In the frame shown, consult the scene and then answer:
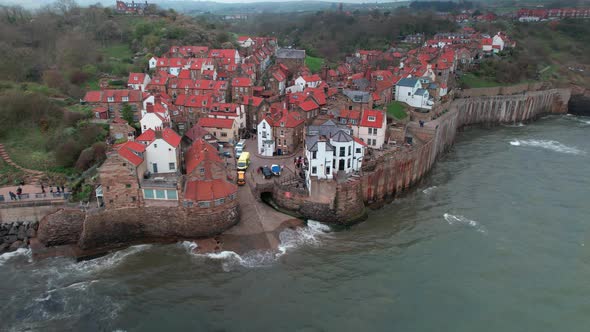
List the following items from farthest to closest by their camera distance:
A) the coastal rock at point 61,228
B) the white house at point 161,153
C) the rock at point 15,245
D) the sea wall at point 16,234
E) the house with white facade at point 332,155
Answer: the house with white facade at point 332,155, the white house at point 161,153, the coastal rock at point 61,228, the sea wall at point 16,234, the rock at point 15,245

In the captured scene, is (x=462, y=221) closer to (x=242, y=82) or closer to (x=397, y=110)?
(x=397, y=110)

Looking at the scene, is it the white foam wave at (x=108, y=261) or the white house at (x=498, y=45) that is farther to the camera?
the white house at (x=498, y=45)

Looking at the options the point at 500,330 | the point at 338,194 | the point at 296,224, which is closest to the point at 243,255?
the point at 296,224

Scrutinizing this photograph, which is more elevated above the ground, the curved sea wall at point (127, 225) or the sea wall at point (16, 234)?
the curved sea wall at point (127, 225)

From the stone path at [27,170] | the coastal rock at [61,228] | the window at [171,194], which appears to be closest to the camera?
the coastal rock at [61,228]

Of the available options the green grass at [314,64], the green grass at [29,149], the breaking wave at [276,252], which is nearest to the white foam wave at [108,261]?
the breaking wave at [276,252]

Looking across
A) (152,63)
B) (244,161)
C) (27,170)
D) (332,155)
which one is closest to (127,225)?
(244,161)

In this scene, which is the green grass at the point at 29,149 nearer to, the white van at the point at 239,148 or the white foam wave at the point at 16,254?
the white foam wave at the point at 16,254

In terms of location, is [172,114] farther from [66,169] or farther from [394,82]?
[394,82]
